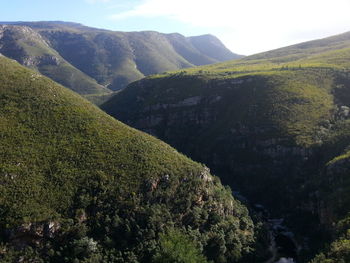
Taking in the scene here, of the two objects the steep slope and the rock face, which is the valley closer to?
the steep slope

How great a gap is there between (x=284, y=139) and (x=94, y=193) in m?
78.9

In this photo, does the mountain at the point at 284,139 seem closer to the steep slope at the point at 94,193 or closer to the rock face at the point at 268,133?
the rock face at the point at 268,133

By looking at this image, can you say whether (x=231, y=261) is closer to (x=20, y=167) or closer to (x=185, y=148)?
(x=20, y=167)

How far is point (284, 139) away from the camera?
460 ft

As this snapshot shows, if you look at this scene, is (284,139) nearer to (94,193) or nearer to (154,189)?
(154,189)

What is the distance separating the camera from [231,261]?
92625mm

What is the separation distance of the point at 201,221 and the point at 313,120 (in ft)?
237

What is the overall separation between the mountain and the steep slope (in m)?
21.6

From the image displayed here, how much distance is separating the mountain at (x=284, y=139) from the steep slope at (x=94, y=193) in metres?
21.6

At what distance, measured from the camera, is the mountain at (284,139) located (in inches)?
4254

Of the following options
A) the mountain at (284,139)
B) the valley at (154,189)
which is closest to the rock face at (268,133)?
the mountain at (284,139)

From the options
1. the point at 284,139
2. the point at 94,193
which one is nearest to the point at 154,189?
the point at 94,193

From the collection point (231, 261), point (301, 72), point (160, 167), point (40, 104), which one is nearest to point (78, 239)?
point (160, 167)

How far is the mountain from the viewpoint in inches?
4254
